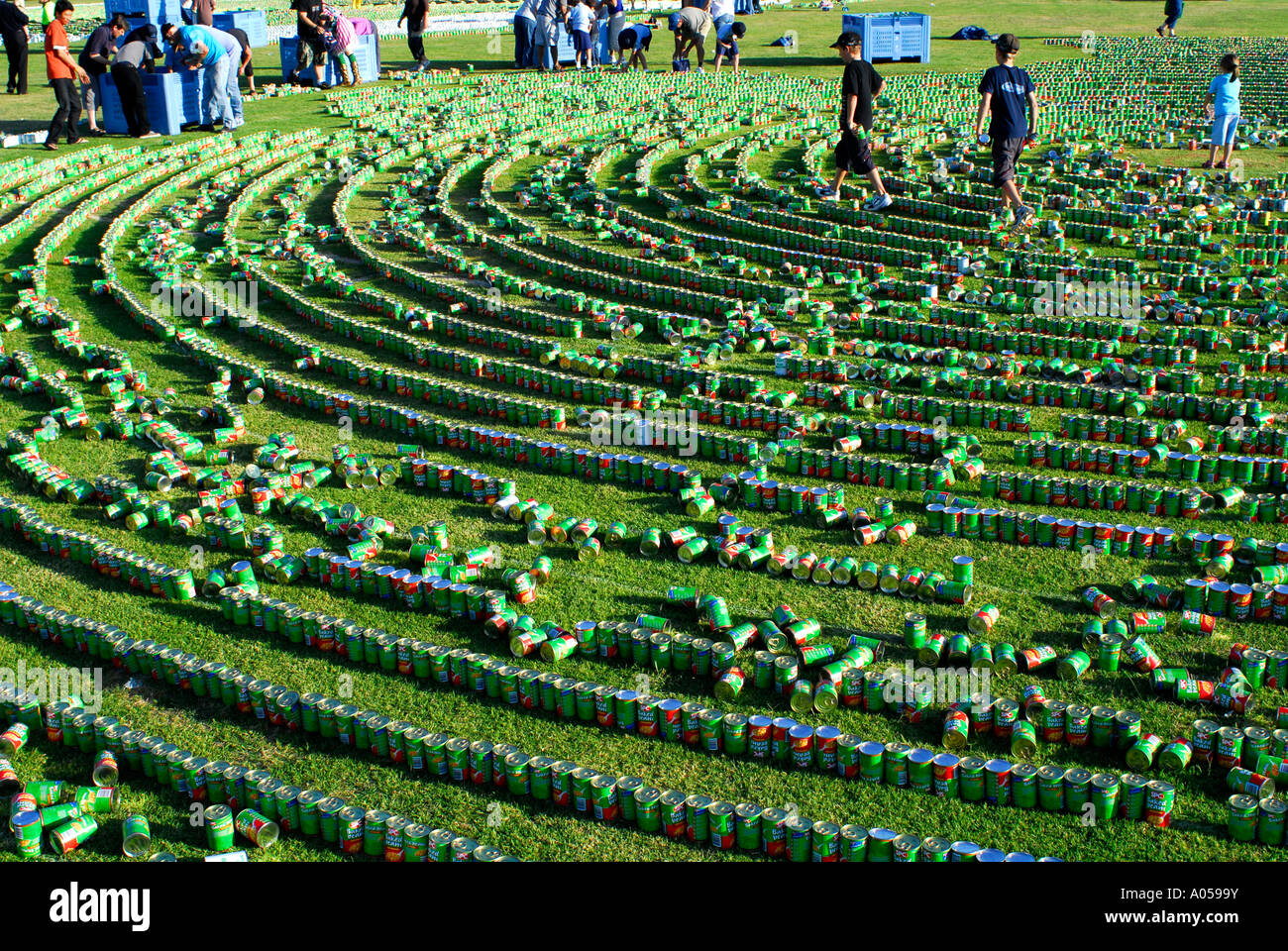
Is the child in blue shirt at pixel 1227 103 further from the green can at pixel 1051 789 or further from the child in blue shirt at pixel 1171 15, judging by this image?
the child in blue shirt at pixel 1171 15

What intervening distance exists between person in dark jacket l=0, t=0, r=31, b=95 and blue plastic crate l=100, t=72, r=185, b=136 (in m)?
2.77

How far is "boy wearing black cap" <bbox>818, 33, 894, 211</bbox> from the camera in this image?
21484 millimetres

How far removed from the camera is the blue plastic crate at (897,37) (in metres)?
43.1

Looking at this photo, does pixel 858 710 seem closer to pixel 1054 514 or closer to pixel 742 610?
pixel 742 610

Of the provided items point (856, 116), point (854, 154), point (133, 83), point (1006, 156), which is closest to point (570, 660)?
point (1006, 156)

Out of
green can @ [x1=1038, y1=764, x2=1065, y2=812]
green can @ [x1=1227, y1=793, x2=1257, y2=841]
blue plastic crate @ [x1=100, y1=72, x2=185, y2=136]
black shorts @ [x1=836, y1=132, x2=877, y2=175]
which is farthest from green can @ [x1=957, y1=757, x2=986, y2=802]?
blue plastic crate @ [x1=100, y1=72, x2=185, y2=136]

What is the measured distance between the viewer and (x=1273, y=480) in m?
12.5

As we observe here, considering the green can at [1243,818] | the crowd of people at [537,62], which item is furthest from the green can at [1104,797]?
the crowd of people at [537,62]

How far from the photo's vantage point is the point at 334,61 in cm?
3778

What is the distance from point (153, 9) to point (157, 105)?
12274mm

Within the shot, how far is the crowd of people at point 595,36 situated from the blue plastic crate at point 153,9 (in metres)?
6.91
